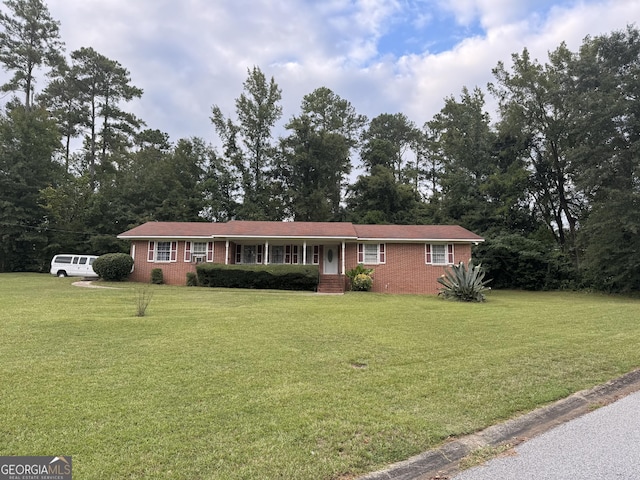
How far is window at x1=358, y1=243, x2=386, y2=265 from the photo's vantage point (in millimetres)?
21016

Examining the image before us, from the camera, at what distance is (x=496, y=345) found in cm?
695

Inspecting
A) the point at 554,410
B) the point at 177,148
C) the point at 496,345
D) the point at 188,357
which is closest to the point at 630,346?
the point at 496,345

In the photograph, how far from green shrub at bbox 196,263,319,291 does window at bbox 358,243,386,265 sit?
3.02m

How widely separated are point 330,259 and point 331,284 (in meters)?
2.64

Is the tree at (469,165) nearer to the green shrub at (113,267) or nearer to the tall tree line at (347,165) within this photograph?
the tall tree line at (347,165)

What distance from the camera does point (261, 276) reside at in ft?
62.5

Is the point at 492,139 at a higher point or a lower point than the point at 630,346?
higher

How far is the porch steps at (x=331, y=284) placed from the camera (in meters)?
19.4

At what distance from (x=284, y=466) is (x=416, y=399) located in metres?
1.88

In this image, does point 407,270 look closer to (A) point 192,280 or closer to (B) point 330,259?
(B) point 330,259

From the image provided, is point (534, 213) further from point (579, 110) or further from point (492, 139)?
point (579, 110)

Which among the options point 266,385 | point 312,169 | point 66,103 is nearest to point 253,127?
point 312,169

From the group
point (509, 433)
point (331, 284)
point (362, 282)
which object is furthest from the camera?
point (331, 284)

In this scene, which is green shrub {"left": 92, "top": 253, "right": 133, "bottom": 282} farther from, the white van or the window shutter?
the white van
